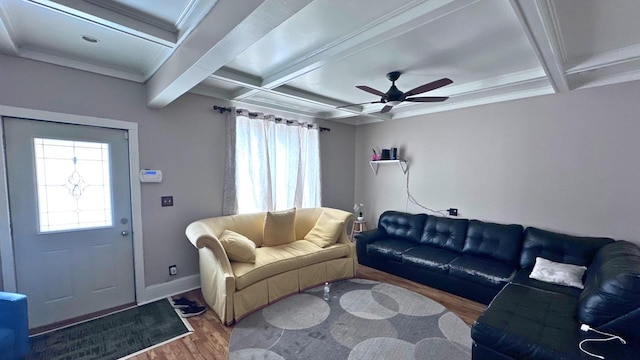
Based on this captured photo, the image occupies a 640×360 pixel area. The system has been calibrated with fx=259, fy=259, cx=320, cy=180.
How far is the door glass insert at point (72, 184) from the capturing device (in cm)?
247

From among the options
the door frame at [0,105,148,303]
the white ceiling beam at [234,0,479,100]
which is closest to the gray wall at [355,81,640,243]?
the white ceiling beam at [234,0,479,100]

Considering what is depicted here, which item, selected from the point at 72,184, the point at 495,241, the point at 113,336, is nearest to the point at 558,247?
the point at 495,241

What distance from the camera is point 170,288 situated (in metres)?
3.17

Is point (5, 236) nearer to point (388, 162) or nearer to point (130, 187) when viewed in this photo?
point (130, 187)

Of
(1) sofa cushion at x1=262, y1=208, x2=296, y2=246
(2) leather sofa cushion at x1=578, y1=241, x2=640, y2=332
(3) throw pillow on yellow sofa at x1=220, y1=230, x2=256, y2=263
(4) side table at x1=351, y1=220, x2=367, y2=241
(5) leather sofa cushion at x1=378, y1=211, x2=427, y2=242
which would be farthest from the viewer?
(4) side table at x1=351, y1=220, x2=367, y2=241

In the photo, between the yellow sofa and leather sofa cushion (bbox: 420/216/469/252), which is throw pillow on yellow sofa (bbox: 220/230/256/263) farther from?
leather sofa cushion (bbox: 420/216/469/252)

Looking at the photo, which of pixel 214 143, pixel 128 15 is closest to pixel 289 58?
pixel 128 15

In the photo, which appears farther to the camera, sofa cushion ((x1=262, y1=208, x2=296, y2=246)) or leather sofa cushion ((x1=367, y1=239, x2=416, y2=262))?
leather sofa cushion ((x1=367, y1=239, x2=416, y2=262))

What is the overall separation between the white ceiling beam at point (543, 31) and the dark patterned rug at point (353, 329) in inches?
98.5

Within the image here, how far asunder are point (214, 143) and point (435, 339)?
132 inches

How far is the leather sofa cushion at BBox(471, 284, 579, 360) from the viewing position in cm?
170

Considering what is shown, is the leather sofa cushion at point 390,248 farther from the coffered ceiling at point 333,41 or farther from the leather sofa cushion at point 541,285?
the coffered ceiling at point 333,41

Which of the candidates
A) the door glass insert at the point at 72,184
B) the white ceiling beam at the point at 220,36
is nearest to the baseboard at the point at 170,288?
the door glass insert at the point at 72,184

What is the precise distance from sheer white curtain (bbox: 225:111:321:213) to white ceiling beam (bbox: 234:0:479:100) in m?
1.25
